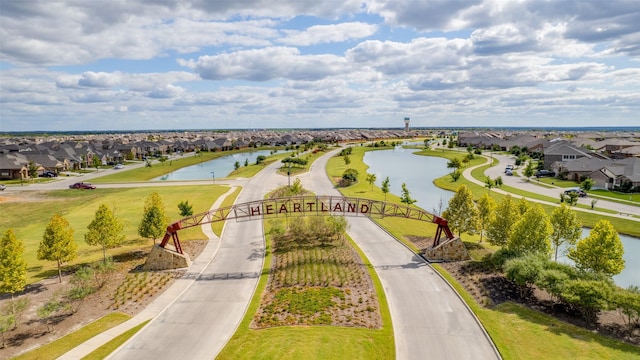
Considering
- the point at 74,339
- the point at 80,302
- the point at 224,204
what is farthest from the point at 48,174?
the point at 74,339

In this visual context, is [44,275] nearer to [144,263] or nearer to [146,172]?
[144,263]

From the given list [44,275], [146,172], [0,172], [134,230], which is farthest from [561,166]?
[0,172]

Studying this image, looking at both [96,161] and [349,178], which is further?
[96,161]

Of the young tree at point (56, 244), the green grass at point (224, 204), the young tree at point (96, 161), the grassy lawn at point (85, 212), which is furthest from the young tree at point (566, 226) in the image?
the young tree at point (96, 161)

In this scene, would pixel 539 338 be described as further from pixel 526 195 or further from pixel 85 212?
pixel 85 212

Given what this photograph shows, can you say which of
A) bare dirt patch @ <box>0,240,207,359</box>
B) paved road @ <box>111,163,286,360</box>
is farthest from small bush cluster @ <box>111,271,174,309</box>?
paved road @ <box>111,163,286,360</box>
